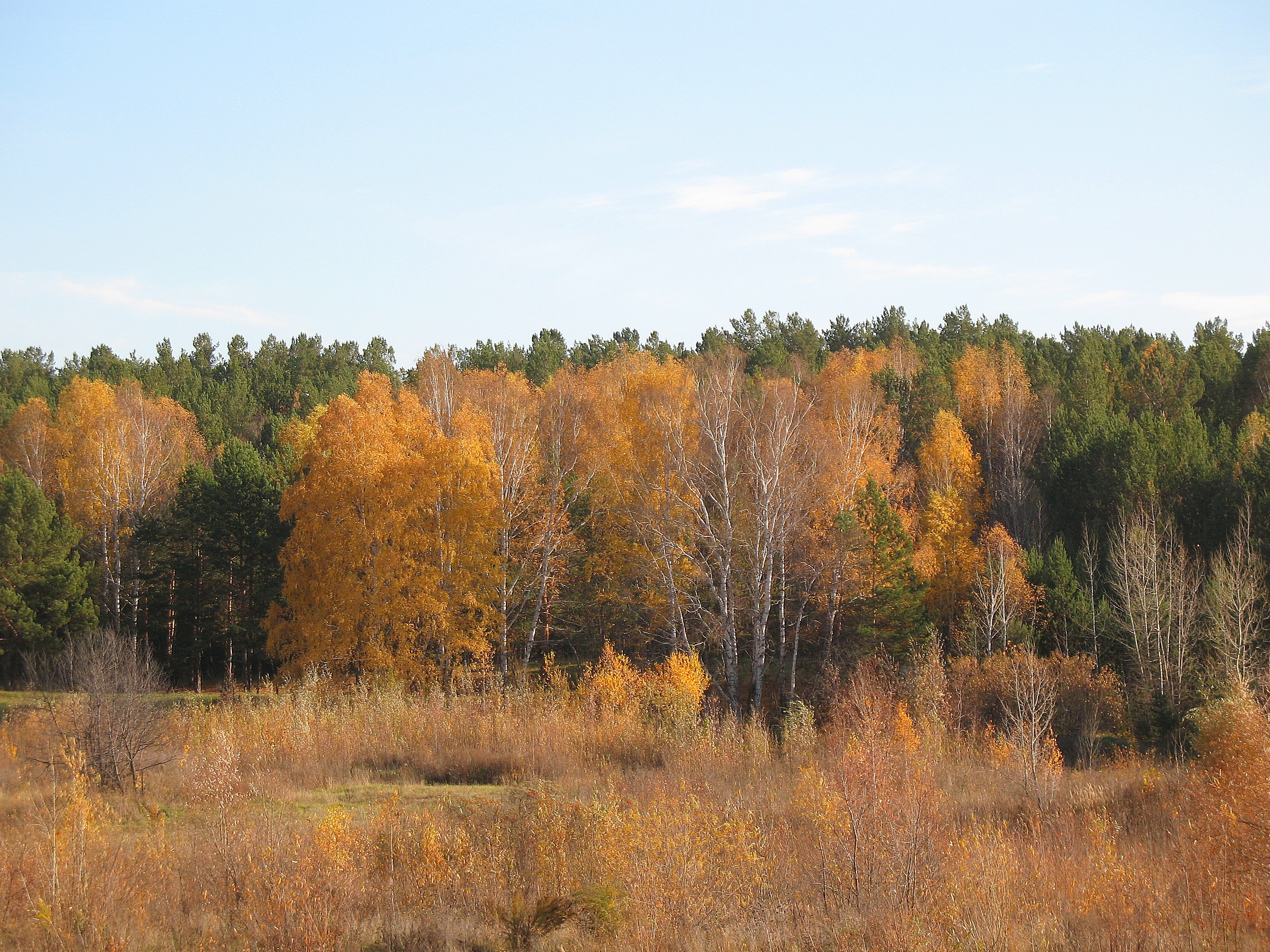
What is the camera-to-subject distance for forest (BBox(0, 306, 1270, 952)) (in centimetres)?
1018

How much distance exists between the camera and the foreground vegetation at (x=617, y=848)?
9500mm

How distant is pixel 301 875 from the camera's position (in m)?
10.1

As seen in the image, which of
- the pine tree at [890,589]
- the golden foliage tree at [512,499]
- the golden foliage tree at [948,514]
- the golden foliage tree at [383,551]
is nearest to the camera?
the golden foliage tree at [383,551]

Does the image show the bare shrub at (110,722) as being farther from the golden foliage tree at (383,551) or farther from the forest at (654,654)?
the golden foliage tree at (383,551)

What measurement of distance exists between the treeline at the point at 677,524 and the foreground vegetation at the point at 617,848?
11531 millimetres

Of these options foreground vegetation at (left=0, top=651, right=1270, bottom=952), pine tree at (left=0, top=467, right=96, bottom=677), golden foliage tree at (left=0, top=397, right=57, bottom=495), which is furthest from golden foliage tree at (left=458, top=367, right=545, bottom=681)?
golden foliage tree at (left=0, top=397, right=57, bottom=495)

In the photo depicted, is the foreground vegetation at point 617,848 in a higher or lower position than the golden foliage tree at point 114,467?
lower

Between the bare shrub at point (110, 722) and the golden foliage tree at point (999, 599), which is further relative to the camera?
the golden foliage tree at point (999, 599)

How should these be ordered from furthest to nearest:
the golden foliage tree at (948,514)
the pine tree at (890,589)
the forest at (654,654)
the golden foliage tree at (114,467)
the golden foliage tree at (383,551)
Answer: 1. the golden foliage tree at (114,467)
2. the golden foliage tree at (948,514)
3. the pine tree at (890,589)
4. the golden foliage tree at (383,551)
5. the forest at (654,654)

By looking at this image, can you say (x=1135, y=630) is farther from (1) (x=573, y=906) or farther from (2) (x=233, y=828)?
(2) (x=233, y=828)

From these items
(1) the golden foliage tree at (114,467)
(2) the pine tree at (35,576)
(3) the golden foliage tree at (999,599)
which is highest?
(1) the golden foliage tree at (114,467)

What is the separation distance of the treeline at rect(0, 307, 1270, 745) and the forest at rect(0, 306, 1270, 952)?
24 centimetres

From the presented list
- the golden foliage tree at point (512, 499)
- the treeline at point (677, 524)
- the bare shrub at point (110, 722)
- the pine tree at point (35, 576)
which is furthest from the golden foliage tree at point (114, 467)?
the bare shrub at point (110, 722)

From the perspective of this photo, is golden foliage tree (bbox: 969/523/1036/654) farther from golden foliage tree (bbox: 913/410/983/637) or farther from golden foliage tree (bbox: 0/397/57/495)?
golden foliage tree (bbox: 0/397/57/495)
